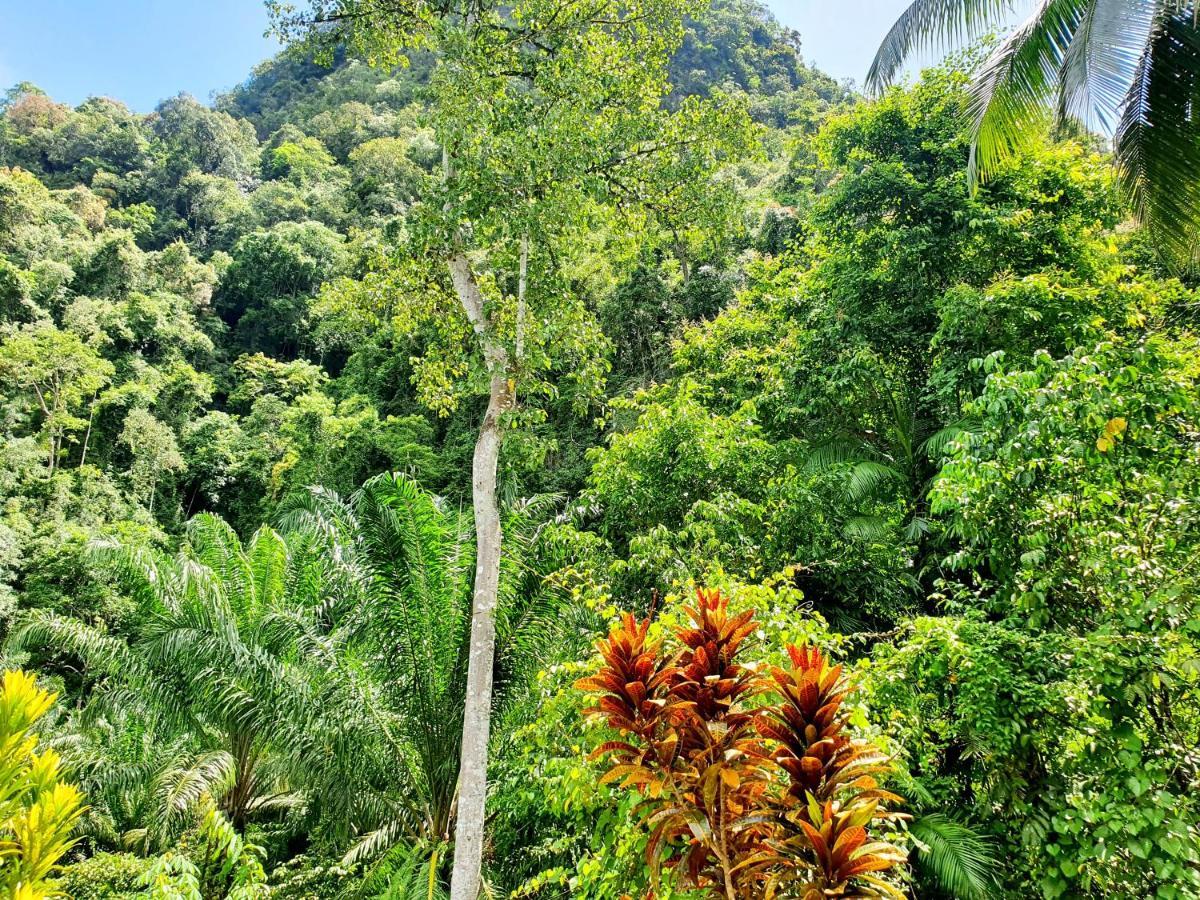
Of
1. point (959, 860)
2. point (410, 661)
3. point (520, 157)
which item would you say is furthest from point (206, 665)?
point (959, 860)

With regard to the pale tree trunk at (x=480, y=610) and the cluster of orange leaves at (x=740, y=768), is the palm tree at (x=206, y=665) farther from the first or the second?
the cluster of orange leaves at (x=740, y=768)

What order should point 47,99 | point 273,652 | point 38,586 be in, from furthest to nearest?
1. point 47,99
2. point 38,586
3. point 273,652

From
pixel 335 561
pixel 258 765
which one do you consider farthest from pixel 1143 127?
pixel 258 765

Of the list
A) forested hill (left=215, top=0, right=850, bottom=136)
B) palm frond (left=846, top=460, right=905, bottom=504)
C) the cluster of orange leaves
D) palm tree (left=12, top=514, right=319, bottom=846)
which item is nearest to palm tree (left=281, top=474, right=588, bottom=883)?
palm tree (left=12, top=514, right=319, bottom=846)

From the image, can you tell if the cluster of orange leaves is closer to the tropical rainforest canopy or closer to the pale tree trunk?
the tropical rainforest canopy

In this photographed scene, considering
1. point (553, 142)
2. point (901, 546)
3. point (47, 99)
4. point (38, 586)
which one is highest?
point (47, 99)

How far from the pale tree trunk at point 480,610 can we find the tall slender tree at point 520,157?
0.05ft

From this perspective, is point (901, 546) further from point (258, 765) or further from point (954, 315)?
point (258, 765)

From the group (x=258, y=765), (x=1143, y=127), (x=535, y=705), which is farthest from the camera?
(x=258, y=765)

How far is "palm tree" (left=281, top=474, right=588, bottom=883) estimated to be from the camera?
21.3ft

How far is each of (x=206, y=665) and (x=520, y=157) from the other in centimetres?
589

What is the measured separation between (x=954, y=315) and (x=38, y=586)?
21.9 meters

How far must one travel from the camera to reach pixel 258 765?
31.0 ft

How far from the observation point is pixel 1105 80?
4.48 meters
